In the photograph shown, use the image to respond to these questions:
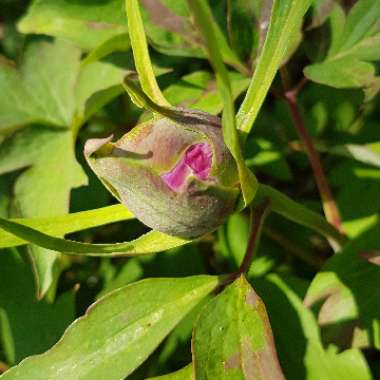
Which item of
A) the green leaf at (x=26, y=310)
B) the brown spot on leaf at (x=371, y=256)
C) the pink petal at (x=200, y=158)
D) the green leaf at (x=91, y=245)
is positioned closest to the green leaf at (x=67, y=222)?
the green leaf at (x=91, y=245)

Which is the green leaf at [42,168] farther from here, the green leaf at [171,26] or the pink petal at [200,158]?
the pink petal at [200,158]

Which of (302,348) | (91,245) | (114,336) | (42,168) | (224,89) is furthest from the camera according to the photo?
(42,168)

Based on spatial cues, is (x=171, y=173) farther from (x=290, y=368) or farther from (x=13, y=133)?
(x=13, y=133)

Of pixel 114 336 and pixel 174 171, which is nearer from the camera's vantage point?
pixel 174 171

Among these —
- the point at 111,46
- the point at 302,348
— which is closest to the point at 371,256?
the point at 302,348

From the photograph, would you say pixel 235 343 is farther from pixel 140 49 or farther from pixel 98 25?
pixel 98 25

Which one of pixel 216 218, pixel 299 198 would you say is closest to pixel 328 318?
pixel 216 218

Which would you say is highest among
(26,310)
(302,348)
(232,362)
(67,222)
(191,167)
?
(191,167)

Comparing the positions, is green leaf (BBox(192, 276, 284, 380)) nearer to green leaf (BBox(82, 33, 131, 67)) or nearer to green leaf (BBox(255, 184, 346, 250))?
green leaf (BBox(255, 184, 346, 250))
